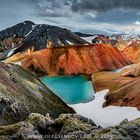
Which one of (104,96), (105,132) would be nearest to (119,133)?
(105,132)

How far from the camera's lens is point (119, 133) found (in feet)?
89.8

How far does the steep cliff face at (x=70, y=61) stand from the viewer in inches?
6624

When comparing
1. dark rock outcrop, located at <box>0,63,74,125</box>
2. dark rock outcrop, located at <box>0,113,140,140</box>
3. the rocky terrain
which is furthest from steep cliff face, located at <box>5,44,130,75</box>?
dark rock outcrop, located at <box>0,113,140,140</box>

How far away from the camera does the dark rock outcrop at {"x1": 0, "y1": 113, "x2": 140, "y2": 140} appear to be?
27641 millimetres

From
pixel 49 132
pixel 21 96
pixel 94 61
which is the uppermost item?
pixel 49 132

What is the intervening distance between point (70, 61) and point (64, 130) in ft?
477

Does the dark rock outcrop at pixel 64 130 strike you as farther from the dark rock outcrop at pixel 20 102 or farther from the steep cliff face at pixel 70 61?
the steep cliff face at pixel 70 61

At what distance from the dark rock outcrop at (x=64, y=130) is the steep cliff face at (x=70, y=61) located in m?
131

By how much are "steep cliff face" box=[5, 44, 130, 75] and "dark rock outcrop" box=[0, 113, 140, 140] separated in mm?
130532

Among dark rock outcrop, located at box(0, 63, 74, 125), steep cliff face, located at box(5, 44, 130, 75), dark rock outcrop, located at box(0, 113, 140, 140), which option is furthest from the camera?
steep cliff face, located at box(5, 44, 130, 75)

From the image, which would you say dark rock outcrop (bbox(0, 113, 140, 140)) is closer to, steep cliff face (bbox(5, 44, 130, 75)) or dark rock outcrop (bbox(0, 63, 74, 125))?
dark rock outcrop (bbox(0, 63, 74, 125))

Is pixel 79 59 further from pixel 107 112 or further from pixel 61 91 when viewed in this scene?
pixel 107 112

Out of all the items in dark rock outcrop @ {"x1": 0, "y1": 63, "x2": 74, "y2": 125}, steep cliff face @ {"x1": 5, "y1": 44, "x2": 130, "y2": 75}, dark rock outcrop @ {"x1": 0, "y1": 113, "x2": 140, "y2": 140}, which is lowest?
steep cliff face @ {"x1": 5, "y1": 44, "x2": 130, "y2": 75}

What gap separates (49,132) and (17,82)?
41.9 meters
